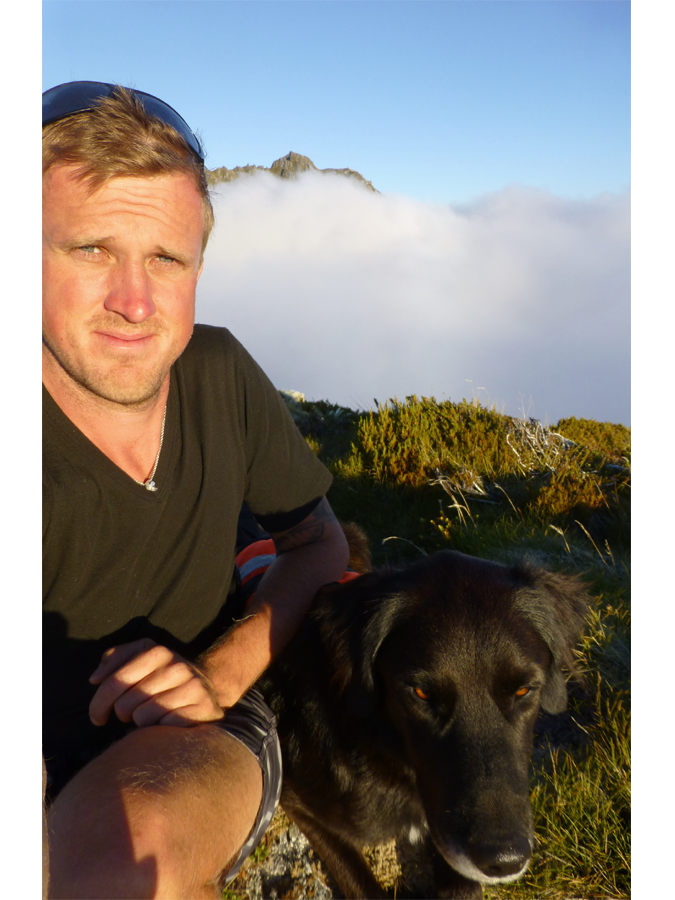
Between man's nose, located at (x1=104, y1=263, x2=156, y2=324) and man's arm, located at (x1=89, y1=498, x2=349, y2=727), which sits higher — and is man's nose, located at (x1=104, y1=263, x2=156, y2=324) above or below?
above

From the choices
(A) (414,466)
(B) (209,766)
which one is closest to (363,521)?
(A) (414,466)

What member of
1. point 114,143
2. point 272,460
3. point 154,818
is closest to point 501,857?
point 154,818

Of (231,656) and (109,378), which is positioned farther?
(231,656)

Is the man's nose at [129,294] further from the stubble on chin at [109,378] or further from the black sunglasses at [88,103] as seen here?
the black sunglasses at [88,103]

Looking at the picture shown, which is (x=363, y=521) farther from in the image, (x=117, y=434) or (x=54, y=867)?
(x=54, y=867)

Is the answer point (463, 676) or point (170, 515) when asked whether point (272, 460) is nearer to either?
point (170, 515)

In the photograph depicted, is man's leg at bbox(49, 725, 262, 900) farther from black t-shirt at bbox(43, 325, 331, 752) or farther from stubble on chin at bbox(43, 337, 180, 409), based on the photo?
stubble on chin at bbox(43, 337, 180, 409)

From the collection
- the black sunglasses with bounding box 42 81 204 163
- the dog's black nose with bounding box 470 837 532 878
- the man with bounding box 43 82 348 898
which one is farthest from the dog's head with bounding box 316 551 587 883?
the black sunglasses with bounding box 42 81 204 163
